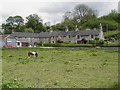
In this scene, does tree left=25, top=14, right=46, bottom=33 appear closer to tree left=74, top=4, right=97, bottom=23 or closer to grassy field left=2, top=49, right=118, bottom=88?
tree left=74, top=4, right=97, bottom=23

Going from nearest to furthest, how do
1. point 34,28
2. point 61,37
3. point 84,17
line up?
point 61,37, point 84,17, point 34,28

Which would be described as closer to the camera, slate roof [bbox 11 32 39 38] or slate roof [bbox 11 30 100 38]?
slate roof [bbox 11 30 100 38]

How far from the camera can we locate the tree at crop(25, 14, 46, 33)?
89.1m

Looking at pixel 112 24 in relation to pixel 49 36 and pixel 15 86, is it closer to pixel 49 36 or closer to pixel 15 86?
pixel 49 36

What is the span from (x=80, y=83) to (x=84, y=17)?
76.5 meters

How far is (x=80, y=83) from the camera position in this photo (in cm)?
993

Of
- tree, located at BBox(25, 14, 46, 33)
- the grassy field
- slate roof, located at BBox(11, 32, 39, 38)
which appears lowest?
the grassy field

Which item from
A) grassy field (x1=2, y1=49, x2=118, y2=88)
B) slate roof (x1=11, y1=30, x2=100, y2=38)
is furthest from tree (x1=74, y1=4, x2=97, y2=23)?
grassy field (x1=2, y1=49, x2=118, y2=88)

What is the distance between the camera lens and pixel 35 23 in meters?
→ 88.8

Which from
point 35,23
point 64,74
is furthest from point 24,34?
point 64,74

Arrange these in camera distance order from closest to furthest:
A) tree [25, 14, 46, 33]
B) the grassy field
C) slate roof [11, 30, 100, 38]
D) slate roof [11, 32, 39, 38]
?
the grassy field < slate roof [11, 30, 100, 38] < slate roof [11, 32, 39, 38] < tree [25, 14, 46, 33]

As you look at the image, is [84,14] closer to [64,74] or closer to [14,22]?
[14,22]

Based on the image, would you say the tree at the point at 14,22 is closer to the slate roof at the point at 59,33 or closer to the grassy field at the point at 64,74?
the slate roof at the point at 59,33

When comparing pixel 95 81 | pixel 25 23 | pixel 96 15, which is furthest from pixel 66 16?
pixel 95 81
